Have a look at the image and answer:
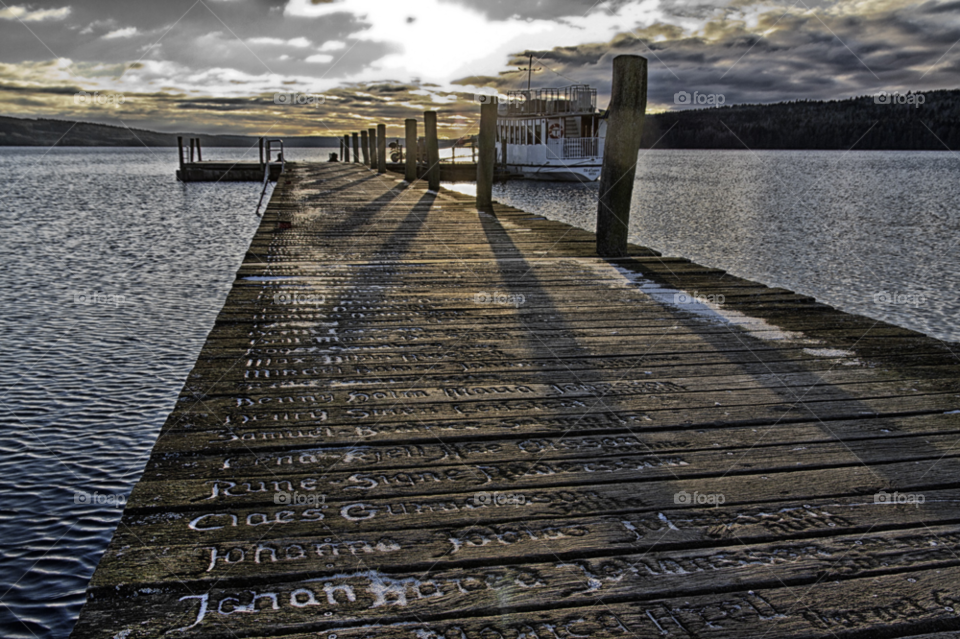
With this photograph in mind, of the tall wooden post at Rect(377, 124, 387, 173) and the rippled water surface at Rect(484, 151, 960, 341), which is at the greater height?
the tall wooden post at Rect(377, 124, 387, 173)

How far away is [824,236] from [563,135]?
24.6 m

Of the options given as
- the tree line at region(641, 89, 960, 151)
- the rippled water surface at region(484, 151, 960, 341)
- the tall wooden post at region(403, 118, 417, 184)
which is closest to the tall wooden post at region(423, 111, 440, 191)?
the tall wooden post at region(403, 118, 417, 184)

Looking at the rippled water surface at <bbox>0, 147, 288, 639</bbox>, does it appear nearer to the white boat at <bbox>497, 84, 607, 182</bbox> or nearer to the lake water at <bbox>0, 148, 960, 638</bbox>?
the lake water at <bbox>0, 148, 960, 638</bbox>

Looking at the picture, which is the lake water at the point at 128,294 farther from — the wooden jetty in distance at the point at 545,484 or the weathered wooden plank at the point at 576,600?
the weathered wooden plank at the point at 576,600

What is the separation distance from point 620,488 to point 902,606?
0.89 meters

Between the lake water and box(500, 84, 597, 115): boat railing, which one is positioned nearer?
the lake water

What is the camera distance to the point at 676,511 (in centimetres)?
231

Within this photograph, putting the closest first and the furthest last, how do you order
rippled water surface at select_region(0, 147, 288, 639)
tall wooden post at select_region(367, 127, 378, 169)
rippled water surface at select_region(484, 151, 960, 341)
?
rippled water surface at select_region(0, 147, 288, 639)
rippled water surface at select_region(484, 151, 960, 341)
tall wooden post at select_region(367, 127, 378, 169)

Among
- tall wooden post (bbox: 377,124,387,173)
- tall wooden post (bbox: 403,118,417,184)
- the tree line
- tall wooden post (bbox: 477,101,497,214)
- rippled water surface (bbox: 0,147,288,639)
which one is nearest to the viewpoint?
rippled water surface (bbox: 0,147,288,639)

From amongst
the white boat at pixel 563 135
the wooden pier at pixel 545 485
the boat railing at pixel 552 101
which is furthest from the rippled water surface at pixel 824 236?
the wooden pier at pixel 545 485

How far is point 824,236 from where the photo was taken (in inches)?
877

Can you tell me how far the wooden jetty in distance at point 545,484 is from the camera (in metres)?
1.84

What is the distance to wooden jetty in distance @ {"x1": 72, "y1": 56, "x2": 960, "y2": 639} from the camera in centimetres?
184

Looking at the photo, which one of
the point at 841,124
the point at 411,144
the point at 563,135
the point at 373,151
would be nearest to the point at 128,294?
the point at 411,144
